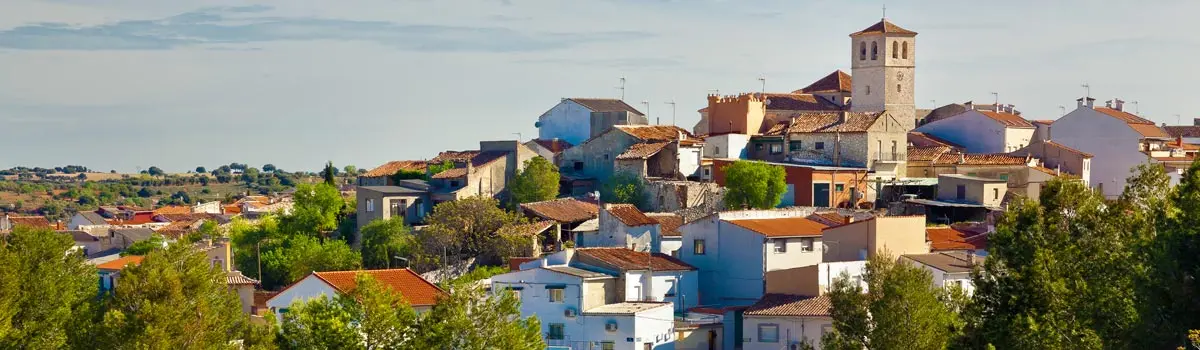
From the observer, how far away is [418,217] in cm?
5672

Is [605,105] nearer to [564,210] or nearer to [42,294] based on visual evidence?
[564,210]

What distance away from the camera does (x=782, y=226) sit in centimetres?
4681

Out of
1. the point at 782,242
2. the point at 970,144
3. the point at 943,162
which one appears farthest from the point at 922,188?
the point at 782,242

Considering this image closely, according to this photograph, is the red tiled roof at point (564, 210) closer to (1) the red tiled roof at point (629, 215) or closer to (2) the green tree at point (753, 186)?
(1) the red tiled roof at point (629, 215)

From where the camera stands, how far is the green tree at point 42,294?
36.8m

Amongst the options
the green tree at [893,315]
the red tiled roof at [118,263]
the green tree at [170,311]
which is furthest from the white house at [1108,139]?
the green tree at [170,311]

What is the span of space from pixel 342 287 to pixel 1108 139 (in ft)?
101

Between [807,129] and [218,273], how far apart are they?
81.0 ft

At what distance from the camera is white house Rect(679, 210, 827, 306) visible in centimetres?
4509

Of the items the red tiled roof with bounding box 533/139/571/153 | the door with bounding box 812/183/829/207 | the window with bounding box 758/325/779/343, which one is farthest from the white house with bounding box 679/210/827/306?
the red tiled roof with bounding box 533/139/571/153

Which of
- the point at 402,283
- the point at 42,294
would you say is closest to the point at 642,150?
the point at 402,283

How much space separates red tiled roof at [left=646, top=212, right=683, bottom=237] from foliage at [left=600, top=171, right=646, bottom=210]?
3.11 m

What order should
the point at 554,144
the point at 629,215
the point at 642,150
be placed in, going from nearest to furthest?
the point at 629,215 < the point at 642,150 < the point at 554,144

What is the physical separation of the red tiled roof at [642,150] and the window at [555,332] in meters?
14.9
